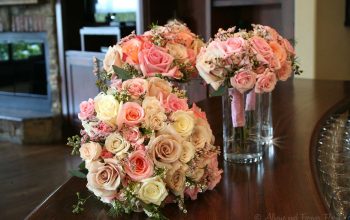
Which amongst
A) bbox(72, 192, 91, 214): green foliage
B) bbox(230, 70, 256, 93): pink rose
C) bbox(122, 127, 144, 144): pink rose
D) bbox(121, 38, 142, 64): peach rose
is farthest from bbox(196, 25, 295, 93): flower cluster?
bbox(72, 192, 91, 214): green foliage

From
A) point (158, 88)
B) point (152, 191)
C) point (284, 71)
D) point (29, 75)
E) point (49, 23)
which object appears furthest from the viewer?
point (29, 75)

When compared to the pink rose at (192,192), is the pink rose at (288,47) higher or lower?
higher

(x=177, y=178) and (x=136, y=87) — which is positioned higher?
(x=136, y=87)

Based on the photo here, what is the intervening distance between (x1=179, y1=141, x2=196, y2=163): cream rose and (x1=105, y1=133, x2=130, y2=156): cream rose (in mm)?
117

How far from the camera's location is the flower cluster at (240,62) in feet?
3.63

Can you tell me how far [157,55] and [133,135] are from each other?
1.36 ft

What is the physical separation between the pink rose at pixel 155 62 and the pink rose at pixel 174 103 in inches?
10.5

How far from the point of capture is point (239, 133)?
50.1 inches

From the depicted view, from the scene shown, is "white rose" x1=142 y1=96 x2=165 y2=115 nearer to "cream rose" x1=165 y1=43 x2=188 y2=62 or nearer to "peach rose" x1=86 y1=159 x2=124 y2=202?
"peach rose" x1=86 y1=159 x2=124 y2=202

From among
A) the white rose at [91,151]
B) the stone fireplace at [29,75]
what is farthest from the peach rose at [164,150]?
the stone fireplace at [29,75]

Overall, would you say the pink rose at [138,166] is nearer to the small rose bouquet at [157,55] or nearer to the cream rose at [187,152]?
the cream rose at [187,152]

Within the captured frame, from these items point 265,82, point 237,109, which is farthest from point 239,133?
point 265,82

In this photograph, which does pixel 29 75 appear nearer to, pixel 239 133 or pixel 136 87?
pixel 239 133

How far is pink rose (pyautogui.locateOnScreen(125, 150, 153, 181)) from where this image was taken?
880 mm
